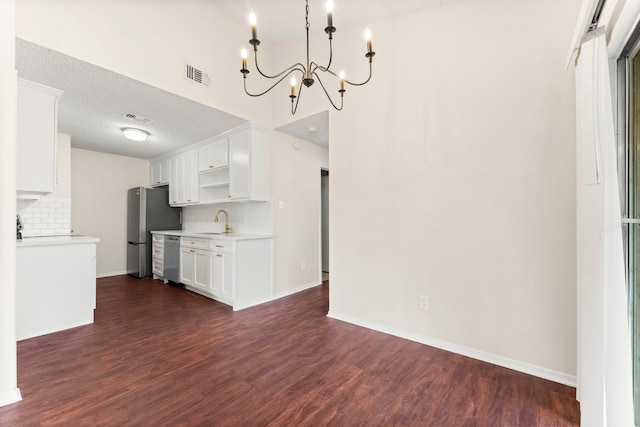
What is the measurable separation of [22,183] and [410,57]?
373 centimetres

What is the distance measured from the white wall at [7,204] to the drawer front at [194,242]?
2120 millimetres

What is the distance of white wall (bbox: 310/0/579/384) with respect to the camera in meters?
1.93

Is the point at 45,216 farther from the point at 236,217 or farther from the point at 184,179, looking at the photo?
the point at 236,217

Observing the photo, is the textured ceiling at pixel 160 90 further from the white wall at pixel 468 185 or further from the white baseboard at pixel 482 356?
the white baseboard at pixel 482 356

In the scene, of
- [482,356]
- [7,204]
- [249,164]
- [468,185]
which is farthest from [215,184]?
[482,356]

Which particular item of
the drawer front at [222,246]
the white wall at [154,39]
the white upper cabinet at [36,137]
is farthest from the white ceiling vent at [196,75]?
the drawer front at [222,246]

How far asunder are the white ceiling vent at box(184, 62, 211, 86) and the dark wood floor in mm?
2586

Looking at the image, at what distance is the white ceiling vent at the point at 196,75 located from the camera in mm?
2836

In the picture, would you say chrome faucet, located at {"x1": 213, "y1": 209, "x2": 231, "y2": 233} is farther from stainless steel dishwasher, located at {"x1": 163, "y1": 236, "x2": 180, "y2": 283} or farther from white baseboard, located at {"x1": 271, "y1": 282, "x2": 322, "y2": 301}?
white baseboard, located at {"x1": 271, "y1": 282, "x2": 322, "y2": 301}

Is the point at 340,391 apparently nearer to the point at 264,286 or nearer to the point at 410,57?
the point at 264,286

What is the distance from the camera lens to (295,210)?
4164mm

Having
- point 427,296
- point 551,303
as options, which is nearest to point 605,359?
point 551,303

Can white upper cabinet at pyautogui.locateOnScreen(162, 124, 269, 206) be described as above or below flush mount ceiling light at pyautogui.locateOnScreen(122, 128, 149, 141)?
below

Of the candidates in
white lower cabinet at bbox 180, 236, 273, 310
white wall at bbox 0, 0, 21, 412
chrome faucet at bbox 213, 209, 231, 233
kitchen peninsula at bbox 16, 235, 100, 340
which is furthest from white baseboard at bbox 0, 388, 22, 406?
chrome faucet at bbox 213, 209, 231, 233
